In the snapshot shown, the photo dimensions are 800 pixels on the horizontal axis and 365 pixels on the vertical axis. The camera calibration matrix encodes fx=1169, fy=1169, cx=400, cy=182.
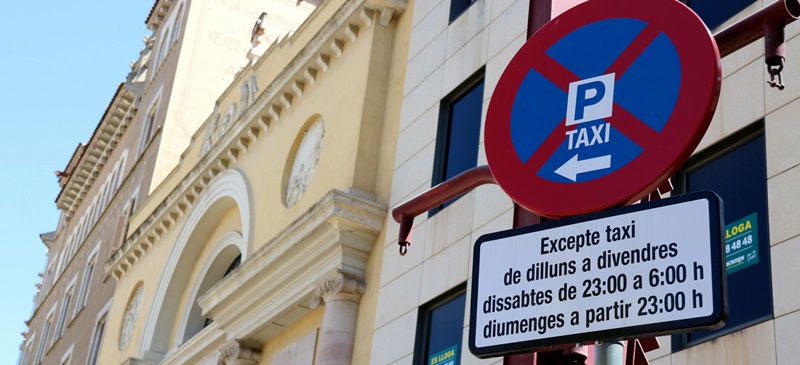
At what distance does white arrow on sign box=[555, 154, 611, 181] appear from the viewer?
179 inches

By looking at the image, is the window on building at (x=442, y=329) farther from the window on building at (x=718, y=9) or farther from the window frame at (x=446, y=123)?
the window on building at (x=718, y=9)

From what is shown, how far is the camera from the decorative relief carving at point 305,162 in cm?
1930

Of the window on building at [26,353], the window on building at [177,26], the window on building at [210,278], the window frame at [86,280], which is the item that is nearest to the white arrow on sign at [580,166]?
the window on building at [210,278]

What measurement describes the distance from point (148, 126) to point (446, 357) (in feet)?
81.6

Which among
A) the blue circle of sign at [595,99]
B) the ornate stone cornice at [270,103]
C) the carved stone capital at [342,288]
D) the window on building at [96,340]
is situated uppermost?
the ornate stone cornice at [270,103]

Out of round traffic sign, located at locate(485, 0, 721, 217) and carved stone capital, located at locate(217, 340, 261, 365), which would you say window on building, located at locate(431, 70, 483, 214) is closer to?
carved stone capital, located at locate(217, 340, 261, 365)

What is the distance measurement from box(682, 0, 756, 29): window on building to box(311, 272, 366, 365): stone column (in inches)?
258

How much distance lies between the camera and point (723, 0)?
1169 cm

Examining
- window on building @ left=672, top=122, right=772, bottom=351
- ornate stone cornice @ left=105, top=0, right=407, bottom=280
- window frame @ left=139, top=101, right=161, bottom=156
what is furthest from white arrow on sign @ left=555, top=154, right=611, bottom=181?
window frame @ left=139, top=101, right=161, bottom=156

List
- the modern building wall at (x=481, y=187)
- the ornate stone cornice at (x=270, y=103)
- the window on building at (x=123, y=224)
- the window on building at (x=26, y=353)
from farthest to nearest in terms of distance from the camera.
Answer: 1. the window on building at (x=26, y=353)
2. the window on building at (x=123, y=224)
3. the ornate stone cornice at (x=270, y=103)
4. the modern building wall at (x=481, y=187)

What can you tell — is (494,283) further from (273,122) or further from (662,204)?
(273,122)

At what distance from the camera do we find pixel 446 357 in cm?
1416

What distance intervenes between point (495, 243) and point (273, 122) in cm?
1713

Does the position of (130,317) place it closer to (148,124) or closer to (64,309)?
(148,124)
